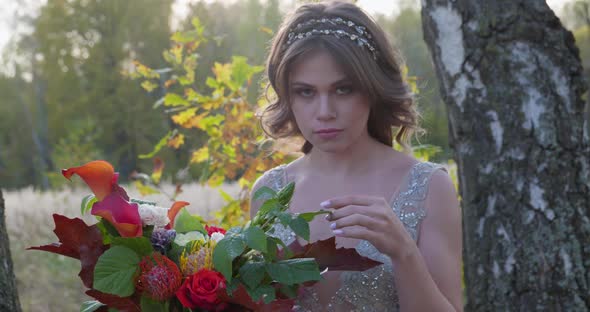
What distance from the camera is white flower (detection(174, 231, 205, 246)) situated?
1.94 m

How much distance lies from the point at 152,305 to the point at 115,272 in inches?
5.2

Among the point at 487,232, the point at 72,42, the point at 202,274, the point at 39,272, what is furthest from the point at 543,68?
the point at 72,42

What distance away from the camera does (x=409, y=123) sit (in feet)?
9.58

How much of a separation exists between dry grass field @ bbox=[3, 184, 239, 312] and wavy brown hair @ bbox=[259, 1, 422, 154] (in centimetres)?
311

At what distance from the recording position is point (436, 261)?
247 cm

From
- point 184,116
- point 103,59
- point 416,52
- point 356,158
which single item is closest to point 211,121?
point 184,116

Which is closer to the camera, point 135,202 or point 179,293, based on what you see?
point 179,293

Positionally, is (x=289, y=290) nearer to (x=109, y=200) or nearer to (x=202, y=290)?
(x=202, y=290)

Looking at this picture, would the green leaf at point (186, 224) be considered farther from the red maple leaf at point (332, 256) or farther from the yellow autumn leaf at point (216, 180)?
the yellow autumn leaf at point (216, 180)

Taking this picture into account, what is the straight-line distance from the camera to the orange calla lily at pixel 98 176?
73.2 inches

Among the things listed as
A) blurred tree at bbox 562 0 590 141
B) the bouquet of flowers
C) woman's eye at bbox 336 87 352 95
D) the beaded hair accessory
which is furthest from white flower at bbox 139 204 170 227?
blurred tree at bbox 562 0 590 141

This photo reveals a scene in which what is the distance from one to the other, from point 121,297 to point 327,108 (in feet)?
3.26

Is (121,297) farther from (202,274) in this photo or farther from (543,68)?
(543,68)

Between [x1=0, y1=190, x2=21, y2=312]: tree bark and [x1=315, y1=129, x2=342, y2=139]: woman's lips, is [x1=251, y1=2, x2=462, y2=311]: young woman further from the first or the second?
[x1=0, y1=190, x2=21, y2=312]: tree bark
